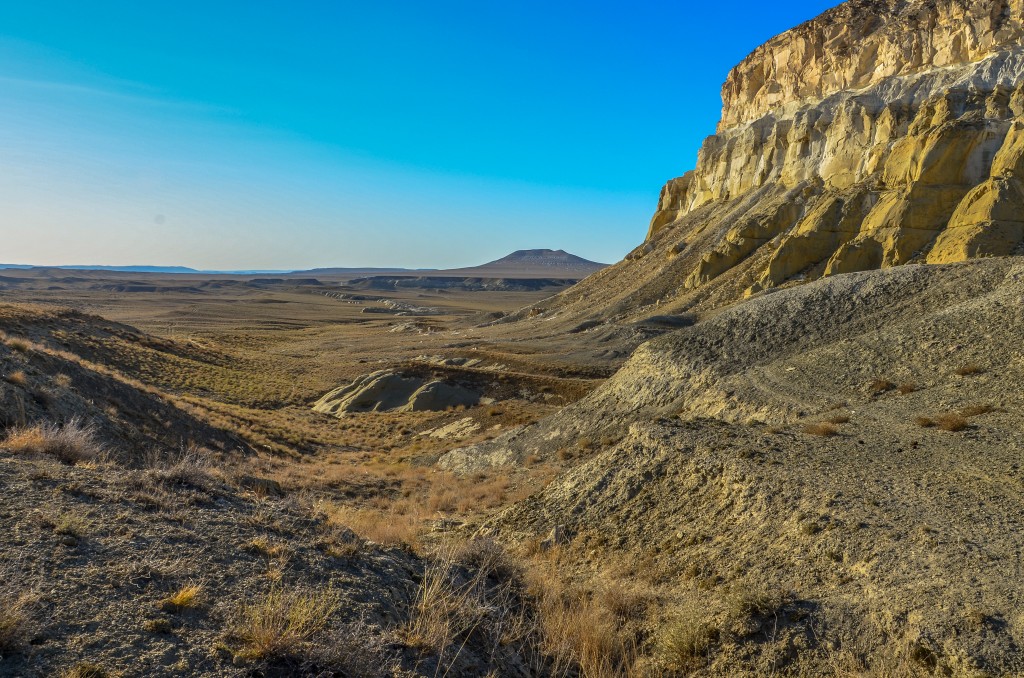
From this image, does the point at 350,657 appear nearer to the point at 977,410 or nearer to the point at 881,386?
the point at 977,410

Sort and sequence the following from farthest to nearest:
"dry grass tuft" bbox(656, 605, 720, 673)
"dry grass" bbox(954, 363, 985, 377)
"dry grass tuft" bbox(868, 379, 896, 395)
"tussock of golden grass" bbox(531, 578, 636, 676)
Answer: "dry grass tuft" bbox(868, 379, 896, 395) < "dry grass" bbox(954, 363, 985, 377) < "dry grass tuft" bbox(656, 605, 720, 673) < "tussock of golden grass" bbox(531, 578, 636, 676)

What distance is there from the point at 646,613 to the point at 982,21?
60.6m

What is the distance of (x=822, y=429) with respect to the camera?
11469 millimetres

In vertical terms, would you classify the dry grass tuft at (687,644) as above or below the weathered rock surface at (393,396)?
above

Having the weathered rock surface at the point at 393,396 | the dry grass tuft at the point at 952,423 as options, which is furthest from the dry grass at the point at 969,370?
the weathered rock surface at the point at 393,396

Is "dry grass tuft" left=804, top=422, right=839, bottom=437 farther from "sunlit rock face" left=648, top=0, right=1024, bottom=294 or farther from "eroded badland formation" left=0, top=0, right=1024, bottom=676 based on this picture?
"sunlit rock face" left=648, top=0, right=1024, bottom=294

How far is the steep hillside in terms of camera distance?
131ft

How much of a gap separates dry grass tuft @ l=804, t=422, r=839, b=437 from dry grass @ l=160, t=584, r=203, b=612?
405 inches

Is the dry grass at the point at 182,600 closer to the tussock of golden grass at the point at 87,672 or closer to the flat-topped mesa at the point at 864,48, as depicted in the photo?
the tussock of golden grass at the point at 87,672

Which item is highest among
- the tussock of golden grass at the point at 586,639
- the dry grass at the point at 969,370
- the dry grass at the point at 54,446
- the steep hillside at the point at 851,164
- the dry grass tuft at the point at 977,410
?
the steep hillside at the point at 851,164

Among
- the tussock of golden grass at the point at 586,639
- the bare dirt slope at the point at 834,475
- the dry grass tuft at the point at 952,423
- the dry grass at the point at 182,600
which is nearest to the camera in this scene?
the dry grass at the point at 182,600

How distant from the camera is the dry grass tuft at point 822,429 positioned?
11328 mm

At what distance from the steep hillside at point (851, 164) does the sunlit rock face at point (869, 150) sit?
12 centimetres

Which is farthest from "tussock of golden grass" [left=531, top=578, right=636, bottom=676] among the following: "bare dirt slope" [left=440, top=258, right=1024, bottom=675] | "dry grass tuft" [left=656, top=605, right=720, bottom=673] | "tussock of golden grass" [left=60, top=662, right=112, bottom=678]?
"tussock of golden grass" [left=60, top=662, right=112, bottom=678]
